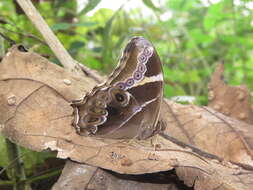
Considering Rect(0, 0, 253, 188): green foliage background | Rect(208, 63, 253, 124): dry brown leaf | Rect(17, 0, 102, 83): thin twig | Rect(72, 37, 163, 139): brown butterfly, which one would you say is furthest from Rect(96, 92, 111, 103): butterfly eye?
Rect(208, 63, 253, 124): dry brown leaf

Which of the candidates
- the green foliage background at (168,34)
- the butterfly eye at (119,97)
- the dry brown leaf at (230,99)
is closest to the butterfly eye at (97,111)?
the butterfly eye at (119,97)

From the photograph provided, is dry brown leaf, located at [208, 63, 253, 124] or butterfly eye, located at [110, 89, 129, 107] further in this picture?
dry brown leaf, located at [208, 63, 253, 124]

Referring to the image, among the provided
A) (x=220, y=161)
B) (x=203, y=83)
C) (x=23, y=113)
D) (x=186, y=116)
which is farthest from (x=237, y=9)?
(x=23, y=113)

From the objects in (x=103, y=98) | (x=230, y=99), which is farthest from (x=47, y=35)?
(x=230, y=99)

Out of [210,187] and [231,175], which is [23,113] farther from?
[231,175]

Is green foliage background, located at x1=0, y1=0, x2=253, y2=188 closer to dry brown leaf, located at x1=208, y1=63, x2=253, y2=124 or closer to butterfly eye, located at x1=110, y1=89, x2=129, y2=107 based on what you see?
dry brown leaf, located at x1=208, y1=63, x2=253, y2=124
